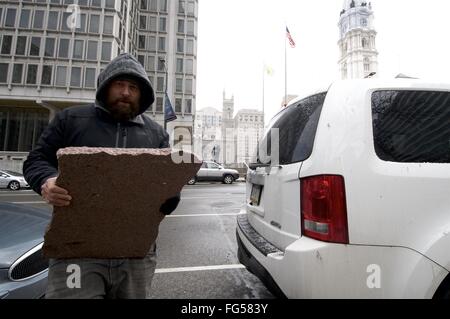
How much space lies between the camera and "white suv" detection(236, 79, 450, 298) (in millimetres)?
1588

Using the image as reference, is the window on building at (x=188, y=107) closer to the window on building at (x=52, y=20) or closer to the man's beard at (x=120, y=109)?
the window on building at (x=52, y=20)

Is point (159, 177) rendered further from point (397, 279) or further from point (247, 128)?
point (247, 128)

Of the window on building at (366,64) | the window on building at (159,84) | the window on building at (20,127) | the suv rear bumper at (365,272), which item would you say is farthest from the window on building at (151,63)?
the window on building at (366,64)

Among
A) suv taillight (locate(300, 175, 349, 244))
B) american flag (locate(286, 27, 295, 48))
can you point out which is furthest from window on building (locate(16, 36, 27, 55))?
suv taillight (locate(300, 175, 349, 244))

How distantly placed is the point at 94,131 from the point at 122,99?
248 mm

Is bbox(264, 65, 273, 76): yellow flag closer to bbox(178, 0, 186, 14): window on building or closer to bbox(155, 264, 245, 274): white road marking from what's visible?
bbox(178, 0, 186, 14): window on building

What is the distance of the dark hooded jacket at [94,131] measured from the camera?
62.7 inches

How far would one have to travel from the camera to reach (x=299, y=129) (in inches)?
84.3

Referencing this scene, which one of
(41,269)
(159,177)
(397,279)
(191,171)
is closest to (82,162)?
(159,177)

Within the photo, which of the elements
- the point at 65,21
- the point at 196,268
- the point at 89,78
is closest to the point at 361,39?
the point at 65,21

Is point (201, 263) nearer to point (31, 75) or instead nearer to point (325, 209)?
point (325, 209)

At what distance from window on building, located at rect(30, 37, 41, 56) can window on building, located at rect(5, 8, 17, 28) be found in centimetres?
252

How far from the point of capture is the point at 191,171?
56.1 inches

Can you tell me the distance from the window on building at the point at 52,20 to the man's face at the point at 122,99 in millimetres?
37320
